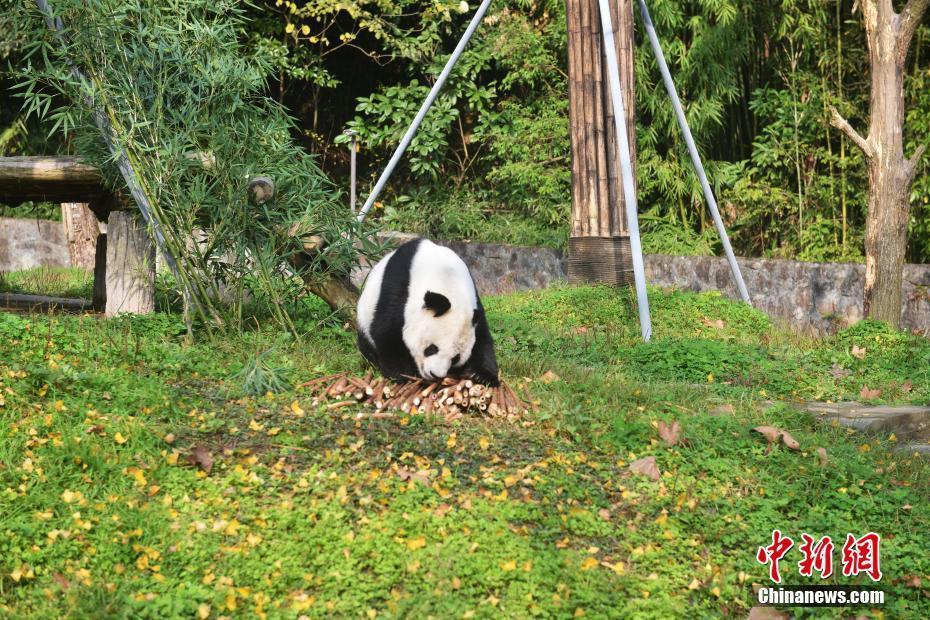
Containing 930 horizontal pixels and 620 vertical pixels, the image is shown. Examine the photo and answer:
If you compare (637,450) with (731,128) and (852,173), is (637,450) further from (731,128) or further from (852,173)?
(731,128)

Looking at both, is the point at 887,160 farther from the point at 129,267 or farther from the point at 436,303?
the point at 129,267

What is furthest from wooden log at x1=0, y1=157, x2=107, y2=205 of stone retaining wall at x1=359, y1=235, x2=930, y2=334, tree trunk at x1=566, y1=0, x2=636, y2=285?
tree trunk at x1=566, y1=0, x2=636, y2=285

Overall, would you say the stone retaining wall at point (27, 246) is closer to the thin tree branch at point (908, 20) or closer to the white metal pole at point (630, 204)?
the white metal pole at point (630, 204)

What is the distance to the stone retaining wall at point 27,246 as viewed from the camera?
535 inches

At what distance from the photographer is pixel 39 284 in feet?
34.1

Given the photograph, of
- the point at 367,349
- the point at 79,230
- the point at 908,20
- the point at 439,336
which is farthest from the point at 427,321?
the point at 79,230

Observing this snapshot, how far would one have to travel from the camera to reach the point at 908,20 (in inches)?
307

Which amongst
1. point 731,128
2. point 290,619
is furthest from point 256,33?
point 290,619

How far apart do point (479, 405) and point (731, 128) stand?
23.6 feet

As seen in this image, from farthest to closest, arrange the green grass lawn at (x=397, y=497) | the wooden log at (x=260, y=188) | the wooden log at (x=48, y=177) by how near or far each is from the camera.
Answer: the wooden log at (x=48, y=177) → the wooden log at (x=260, y=188) → the green grass lawn at (x=397, y=497)

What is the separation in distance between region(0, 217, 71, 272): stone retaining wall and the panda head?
10230 millimetres

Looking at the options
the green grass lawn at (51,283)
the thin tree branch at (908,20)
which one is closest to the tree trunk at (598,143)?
the thin tree branch at (908,20)

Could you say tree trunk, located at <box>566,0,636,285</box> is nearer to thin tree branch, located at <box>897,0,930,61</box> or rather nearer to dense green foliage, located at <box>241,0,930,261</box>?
dense green foliage, located at <box>241,0,930,261</box>

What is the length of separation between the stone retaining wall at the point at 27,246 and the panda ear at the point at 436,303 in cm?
1033
